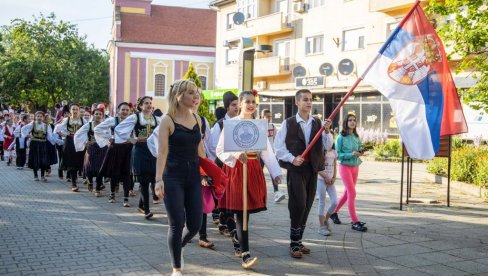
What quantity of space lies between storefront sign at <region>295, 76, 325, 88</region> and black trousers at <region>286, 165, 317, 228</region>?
27.1m

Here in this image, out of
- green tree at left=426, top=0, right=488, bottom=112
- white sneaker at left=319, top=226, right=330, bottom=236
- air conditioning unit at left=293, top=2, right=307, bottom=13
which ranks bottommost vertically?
white sneaker at left=319, top=226, right=330, bottom=236

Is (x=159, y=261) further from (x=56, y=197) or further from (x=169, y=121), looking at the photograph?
(x=56, y=197)

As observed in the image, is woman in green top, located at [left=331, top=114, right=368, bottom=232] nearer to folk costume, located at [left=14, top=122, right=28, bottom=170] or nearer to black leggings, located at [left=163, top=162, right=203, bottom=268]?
black leggings, located at [left=163, top=162, right=203, bottom=268]

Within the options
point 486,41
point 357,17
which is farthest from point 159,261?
point 357,17

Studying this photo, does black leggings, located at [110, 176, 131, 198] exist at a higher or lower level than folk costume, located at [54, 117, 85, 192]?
lower

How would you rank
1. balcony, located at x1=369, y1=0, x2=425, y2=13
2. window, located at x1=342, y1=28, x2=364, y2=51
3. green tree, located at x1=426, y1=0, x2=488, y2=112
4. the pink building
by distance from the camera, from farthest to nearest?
1. the pink building
2. window, located at x1=342, y1=28, x2=364, y2=51
3. balcony, located at x1=369, y1=0, x2=425, y2=13
4. green tree, located at x1=426, y1=0, x2=488, y2=112

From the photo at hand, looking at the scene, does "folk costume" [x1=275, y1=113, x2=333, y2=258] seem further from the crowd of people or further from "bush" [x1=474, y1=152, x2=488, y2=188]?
"bush" [x1=474, y1=152, x2=488, y2=188]

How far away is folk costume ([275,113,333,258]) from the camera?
6617 mm

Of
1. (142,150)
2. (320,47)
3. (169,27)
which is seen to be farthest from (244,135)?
(169,27)

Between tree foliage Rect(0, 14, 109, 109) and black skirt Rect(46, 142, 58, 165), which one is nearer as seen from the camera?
black skirt Rect(46, 142, 58, 165)

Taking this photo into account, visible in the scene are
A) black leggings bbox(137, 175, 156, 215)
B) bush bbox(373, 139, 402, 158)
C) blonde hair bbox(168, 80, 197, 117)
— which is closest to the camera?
blonde hair bbox(168, 80, 197, 117)

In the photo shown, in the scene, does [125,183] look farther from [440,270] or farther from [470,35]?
[470,35]

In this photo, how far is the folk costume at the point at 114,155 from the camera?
35.8 ft

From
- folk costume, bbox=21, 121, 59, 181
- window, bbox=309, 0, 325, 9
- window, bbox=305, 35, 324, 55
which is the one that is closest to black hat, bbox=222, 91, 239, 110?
folk costume, bbox=21, 121, 59, 181
